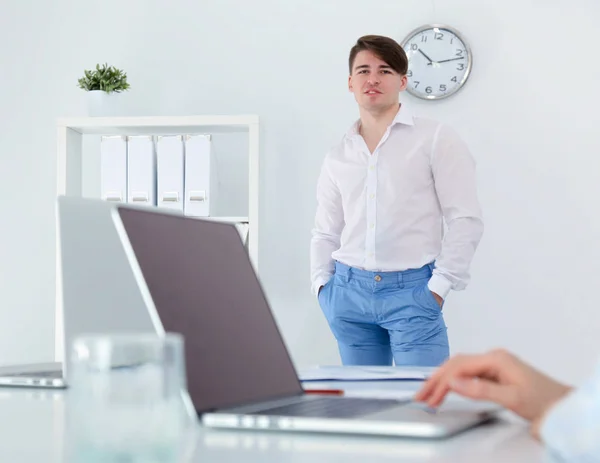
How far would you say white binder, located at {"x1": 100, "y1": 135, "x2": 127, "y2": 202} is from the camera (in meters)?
3.26

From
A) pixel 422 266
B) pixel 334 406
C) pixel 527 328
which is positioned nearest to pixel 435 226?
pixel 422 266

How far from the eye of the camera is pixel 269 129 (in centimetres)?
360

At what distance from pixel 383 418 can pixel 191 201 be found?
2.49m

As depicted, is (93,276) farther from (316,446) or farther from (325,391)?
(316,446)

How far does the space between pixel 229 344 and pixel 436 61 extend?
2.74 m

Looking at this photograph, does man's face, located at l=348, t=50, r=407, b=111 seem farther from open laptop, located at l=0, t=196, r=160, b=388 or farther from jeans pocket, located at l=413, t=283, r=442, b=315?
open laptop, located at l=0, t=196, r=160, b=388

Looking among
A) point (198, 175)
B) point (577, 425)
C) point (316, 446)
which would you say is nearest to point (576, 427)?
point (577, 425)

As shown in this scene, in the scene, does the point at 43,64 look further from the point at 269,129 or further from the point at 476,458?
the point at 476,458

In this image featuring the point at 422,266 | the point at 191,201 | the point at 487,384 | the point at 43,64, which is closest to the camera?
the point at 487,384

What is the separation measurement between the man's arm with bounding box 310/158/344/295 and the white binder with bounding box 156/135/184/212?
631mm

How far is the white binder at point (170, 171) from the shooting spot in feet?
10.5

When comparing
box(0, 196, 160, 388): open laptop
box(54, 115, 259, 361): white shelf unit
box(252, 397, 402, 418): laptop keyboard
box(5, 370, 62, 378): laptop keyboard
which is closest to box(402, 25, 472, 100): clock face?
box(54, 115, 259, 361): white shelf unit

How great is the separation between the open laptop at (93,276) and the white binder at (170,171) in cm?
208

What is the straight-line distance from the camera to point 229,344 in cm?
98
